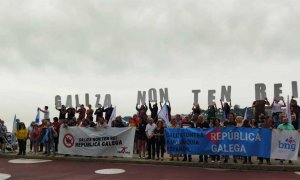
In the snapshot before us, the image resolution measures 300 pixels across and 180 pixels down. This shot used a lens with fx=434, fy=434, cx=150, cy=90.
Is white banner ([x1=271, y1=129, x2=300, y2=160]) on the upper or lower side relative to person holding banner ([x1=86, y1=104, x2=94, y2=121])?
lower

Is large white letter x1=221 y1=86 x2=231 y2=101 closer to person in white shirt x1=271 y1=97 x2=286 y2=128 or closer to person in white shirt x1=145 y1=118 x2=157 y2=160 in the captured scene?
person in white shirt x1=271 y1=97 x2=286 y2=128

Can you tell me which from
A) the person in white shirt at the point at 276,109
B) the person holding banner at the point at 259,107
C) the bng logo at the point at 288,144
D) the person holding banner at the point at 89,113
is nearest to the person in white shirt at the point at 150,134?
the person holding banner at the point at 89,113

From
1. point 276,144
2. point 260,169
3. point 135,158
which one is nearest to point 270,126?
point 276,144

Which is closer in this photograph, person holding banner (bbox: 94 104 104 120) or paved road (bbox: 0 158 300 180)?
paved road (bbox: 0 158 300 180)

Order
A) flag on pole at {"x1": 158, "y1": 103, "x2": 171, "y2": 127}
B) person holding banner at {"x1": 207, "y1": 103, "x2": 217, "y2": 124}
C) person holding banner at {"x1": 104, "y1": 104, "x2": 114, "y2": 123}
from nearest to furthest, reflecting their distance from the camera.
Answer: person holding banner at {"x1": 207, "y1": 103, "x2": 217, "y2": 124}, flag on pole at {"x1": 158, "y1": 103, "x2": 171, "y2": 127}, person holding banner at {"x1": 104, "y1": 104, "x2": 114, "y2": 123}

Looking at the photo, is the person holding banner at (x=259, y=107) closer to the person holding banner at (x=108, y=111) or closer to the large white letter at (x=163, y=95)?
the large white letter at (x=163, y=95)

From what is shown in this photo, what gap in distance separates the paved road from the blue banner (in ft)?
3.94

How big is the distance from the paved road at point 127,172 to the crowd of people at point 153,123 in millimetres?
1605

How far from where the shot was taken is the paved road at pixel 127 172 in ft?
45.1

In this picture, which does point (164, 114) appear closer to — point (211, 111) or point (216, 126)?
point (211, 111)

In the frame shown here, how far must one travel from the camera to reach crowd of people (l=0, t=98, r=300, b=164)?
55.2 feet

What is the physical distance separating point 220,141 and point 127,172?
3802 mm

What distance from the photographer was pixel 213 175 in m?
14.0

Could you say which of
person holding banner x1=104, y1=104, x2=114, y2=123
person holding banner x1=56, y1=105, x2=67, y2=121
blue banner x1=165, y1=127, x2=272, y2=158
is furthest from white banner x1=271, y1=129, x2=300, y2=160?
person holding banner x1=56, y1=105, x2=67, y2=121
